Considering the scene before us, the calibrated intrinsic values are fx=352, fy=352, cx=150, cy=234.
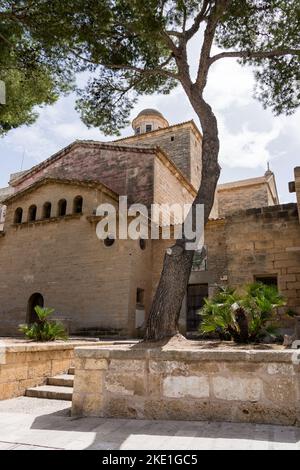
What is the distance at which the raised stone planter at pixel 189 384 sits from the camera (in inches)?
145

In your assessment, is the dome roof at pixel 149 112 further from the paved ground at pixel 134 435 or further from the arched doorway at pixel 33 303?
the paved ground at pixel 134 435

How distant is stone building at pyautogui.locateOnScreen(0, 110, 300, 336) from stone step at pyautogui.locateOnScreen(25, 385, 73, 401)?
22.4 ft

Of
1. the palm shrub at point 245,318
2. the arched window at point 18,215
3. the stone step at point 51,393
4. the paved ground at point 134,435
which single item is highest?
the arched window at point 18,215

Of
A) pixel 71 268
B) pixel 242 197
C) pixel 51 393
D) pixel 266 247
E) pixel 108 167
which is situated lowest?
pixel 51 393

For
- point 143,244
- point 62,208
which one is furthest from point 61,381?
point 62,208

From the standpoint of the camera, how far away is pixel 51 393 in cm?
582

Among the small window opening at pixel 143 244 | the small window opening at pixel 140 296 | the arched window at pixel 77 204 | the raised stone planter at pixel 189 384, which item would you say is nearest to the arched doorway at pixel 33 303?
the arched window at pixel 77 204

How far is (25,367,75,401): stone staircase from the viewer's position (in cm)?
576

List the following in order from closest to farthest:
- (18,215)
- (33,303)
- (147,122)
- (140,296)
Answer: (140,296), (33,303), (18,215), (147,122)

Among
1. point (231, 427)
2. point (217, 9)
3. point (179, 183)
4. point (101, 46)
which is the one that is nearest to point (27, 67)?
point (101, 46)

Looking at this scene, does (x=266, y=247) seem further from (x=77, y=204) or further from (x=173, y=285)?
(x=77, y=204)

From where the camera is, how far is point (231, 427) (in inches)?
139

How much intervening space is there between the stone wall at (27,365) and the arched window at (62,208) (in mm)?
9344

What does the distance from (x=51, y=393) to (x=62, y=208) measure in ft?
36.2
